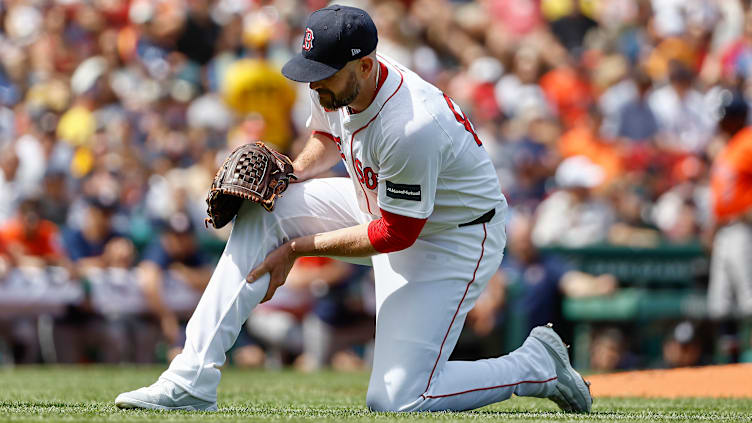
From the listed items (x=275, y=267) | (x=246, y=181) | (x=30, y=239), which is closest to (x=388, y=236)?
(x=275, y=267)

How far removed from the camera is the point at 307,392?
6.18 metres

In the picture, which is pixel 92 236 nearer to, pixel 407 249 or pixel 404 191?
pixel 407 249

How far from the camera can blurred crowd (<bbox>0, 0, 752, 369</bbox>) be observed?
9.07m

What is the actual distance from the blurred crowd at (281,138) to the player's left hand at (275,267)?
15.8 feet

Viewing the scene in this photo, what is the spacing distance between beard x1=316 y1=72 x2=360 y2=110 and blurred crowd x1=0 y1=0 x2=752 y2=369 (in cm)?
513

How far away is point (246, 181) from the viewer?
421 centimetres

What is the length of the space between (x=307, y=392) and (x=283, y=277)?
2.01 meters

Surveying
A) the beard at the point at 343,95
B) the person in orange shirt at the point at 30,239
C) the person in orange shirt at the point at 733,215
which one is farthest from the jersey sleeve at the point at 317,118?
the person in orange shirt at the point at 30,239

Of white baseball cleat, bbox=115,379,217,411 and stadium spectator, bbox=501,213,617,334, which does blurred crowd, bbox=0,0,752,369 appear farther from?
white baseball cleat, bbox=115,379,217,411

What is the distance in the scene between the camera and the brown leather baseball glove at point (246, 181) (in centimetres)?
420

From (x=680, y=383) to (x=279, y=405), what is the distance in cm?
278

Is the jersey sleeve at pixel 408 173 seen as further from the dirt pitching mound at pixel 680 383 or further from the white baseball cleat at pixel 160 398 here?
the dirt pitching mound at pixel 680 383

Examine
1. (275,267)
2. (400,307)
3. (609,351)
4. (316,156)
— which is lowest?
(609,351)

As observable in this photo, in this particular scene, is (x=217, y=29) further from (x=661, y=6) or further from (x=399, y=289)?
(x=399, y=289)
